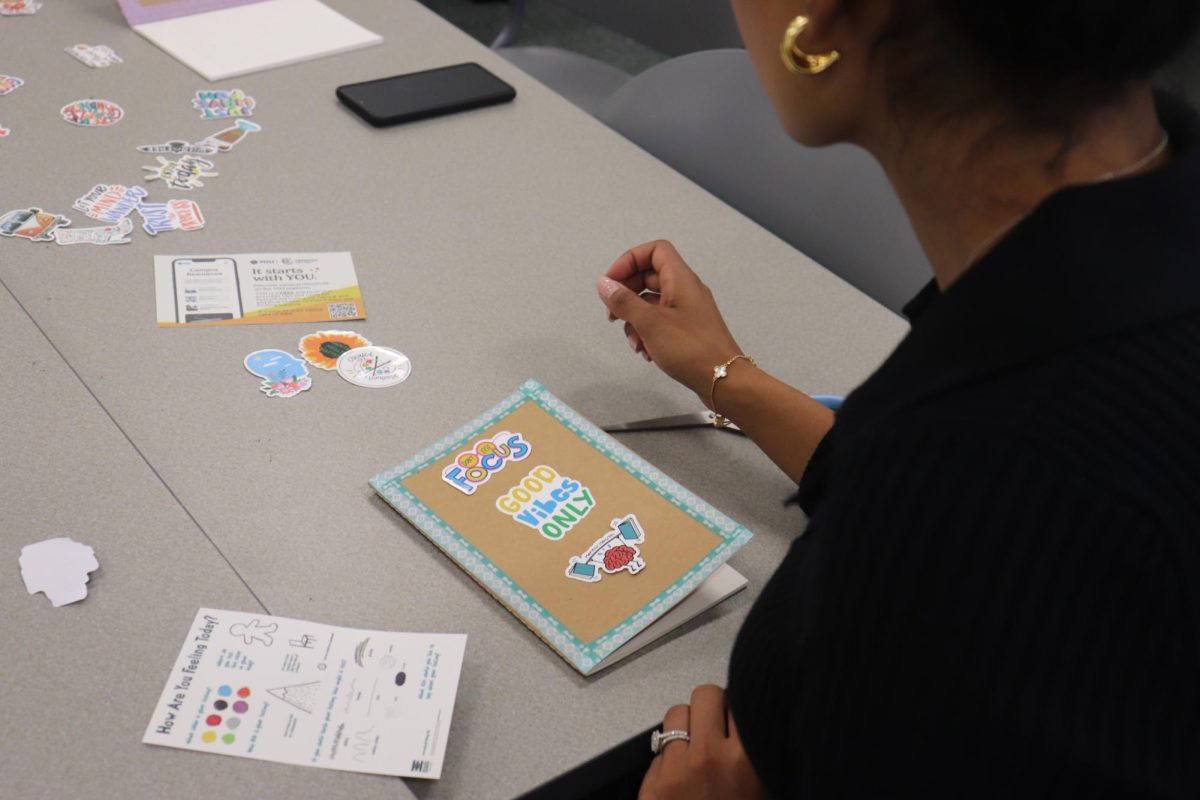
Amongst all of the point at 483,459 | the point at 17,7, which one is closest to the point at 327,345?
the point at 483,459

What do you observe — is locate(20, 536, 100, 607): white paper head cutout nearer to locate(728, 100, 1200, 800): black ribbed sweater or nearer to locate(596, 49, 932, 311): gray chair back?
locate(728, 100, 1200, 800): black ribbed sweater

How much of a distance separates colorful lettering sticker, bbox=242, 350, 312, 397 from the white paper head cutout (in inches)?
10.3

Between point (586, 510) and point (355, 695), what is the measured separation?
0.28m

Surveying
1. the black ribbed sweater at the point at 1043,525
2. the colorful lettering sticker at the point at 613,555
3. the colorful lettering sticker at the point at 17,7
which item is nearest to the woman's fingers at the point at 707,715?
the colorful lettering sticker at the point at 613,555

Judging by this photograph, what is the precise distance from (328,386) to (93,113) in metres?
0.73

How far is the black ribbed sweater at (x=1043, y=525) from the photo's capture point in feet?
1.83

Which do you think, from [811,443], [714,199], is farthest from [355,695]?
[714,199]

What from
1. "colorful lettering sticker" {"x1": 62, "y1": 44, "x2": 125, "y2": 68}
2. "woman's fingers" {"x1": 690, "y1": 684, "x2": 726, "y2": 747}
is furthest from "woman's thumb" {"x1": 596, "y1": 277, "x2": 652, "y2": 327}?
"colorful lettering sticker" {"x1": 62, "y1": 44, "x2": 125, "y2": 68}

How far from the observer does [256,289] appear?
1.28 metres

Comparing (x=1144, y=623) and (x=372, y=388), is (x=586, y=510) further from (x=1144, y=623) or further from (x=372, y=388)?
(x=1144, y=623)

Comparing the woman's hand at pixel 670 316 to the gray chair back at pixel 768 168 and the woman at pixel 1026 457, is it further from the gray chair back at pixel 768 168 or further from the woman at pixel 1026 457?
the woman at pixel 1026 457

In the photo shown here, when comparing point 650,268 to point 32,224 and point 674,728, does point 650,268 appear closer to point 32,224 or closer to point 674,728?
point 674,728

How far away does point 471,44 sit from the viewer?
1906mm

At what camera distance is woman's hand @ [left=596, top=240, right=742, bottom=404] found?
45.4 inches
